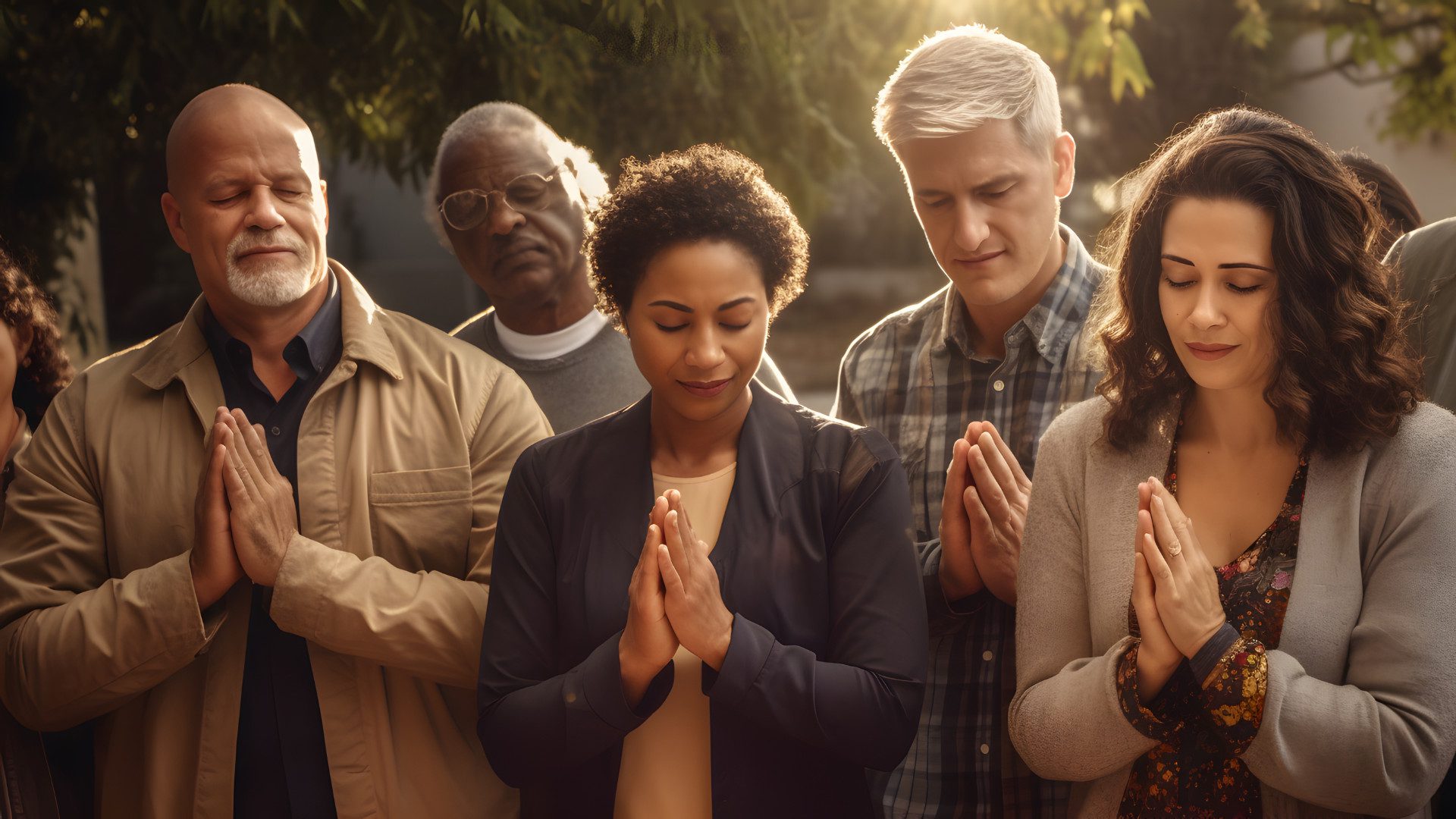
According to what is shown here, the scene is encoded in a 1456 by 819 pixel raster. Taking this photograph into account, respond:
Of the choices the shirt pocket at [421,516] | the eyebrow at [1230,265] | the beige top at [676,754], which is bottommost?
the beige top at [676,754]

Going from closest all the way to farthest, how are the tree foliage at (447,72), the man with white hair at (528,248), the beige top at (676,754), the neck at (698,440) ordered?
the beige top at (676,754), the neck at (698,440), the man with white hair at (528,248), the tree foliage at (447,72)

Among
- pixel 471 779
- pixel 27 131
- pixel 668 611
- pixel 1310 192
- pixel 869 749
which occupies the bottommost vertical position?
pixel 471 779

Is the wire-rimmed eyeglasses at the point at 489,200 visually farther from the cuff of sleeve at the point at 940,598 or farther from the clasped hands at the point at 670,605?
the clasped hands at the point at 670,605

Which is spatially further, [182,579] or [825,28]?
[825,28]

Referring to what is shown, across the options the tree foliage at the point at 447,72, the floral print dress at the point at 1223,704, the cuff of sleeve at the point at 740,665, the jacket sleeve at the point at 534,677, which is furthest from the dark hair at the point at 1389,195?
the jacket sleeve at the point at 534,677

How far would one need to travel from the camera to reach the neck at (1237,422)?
2383 mm

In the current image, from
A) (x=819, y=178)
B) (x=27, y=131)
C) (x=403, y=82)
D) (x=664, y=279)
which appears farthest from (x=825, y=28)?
(x=664, y=279)

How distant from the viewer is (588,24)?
4.00m

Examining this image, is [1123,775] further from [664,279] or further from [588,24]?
[588,24]

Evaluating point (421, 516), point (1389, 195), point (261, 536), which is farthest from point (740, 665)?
point (1389, 195)

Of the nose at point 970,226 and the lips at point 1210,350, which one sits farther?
the nose at point 970,226

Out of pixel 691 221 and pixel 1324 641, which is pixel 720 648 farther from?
pixel 1324 641

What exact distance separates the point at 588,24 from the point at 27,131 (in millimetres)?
2176

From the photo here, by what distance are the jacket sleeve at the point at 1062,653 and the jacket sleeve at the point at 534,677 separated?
679 mm
